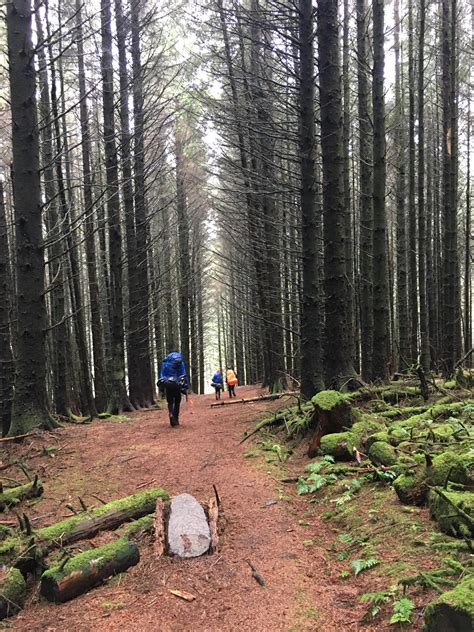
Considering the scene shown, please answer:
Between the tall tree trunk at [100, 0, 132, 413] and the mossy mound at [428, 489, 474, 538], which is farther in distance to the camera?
the tall tree trunk at [100, 0, 132, 413]

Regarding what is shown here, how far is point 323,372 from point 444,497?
5.50 metres

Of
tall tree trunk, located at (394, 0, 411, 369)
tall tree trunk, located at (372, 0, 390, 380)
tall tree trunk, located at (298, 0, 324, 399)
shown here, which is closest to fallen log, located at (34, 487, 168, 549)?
tall tree trunk, located at (298, 0, 324, 399)

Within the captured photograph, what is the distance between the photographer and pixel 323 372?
8.83 metres

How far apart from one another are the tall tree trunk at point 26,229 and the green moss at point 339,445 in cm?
475

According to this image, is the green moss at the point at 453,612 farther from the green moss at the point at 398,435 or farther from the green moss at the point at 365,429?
the green moss at the point at 365,429

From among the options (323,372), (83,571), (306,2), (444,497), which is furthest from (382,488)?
(306,2)

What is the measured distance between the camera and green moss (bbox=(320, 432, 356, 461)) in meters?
5.42

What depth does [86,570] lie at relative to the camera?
3.53 m

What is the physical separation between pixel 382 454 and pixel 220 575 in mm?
2139

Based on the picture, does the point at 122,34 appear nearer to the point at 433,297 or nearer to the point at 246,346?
the point at 433,297

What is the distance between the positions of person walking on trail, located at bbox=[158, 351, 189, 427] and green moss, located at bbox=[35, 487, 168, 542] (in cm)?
440

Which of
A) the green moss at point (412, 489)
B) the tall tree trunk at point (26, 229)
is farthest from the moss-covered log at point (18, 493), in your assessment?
Answer: the green moss at point (412, 489)

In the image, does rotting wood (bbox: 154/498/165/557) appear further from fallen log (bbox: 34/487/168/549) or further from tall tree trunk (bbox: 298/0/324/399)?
tall tree trunk (bbox: 298/0/324/399)

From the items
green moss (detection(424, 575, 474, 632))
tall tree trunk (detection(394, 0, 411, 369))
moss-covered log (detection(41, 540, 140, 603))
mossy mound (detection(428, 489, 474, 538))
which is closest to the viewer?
green moss (detection(424, 575, 474, 632))
